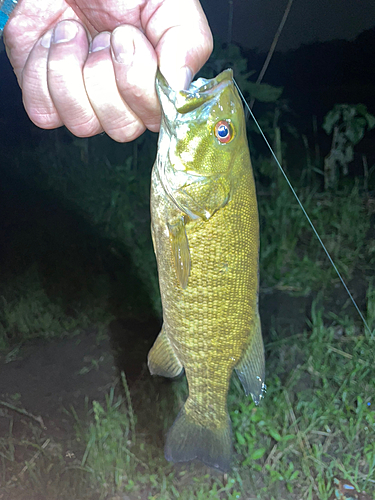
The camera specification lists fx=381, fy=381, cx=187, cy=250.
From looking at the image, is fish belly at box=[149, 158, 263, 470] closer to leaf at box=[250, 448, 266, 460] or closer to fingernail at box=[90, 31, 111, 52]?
fingernail at box=[90, 31, 111, 52]

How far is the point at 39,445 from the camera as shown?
177cm

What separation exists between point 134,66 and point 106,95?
0.32ft

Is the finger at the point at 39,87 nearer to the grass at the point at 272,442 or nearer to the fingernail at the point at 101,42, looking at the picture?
the fingernail at the point at 101,42

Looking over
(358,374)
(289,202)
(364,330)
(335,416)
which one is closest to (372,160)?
(289,202)

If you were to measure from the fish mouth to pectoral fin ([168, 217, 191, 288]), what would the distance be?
0.18 m

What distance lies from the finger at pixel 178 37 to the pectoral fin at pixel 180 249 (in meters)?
0.22

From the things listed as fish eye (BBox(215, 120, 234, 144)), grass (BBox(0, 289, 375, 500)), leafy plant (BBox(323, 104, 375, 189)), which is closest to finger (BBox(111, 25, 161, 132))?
fish eye (BBox(215, 120, 234, 144))

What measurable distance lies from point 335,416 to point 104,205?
1.57m

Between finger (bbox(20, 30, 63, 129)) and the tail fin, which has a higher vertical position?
finger (bbox(20, 30, 63, 129))

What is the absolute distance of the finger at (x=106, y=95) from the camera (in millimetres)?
608

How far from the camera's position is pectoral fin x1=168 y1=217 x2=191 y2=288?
630 mm

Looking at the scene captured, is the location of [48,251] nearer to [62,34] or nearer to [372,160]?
[62,34]

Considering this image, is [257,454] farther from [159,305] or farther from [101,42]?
[101,42]

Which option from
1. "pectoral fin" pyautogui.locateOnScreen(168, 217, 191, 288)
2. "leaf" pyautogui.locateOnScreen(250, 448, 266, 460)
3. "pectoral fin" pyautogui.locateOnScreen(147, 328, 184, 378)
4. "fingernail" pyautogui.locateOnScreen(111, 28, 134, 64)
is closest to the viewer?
"fingernail" pyautogui.locateOnScreen(111, 28, 134, 64)
